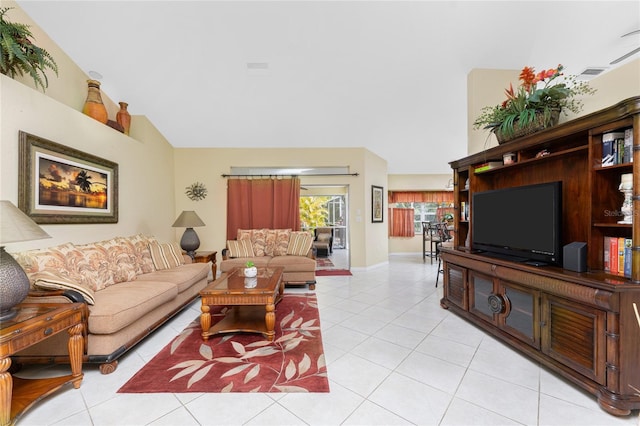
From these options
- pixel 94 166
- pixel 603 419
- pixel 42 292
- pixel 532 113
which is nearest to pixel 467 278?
pixel 603 419

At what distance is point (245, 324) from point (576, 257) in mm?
2849

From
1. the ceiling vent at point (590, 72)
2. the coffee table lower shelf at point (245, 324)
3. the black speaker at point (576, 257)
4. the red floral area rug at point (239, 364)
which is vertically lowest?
the red floral area rug at point (239, 364)

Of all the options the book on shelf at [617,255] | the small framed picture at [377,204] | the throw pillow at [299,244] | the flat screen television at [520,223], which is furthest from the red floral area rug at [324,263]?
the book on shelf at [617,255]

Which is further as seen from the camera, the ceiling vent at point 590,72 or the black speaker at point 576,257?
the ceiling vent at point 590,72

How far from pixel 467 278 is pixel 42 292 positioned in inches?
150

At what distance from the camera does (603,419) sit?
147cm

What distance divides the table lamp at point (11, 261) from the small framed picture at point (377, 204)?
198 inches

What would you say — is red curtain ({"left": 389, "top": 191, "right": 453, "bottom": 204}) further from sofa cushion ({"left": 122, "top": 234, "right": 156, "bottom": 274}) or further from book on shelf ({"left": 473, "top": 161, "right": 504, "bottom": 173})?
sofa cushion ({"left": 122, "top": 234, "right": 156, "bottom": 274})

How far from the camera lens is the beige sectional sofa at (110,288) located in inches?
75.6

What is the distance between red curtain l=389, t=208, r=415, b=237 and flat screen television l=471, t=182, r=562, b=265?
15.8ft

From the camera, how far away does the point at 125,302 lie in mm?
2105

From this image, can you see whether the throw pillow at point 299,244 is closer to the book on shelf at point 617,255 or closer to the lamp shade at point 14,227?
the lamp shade at point 14,227

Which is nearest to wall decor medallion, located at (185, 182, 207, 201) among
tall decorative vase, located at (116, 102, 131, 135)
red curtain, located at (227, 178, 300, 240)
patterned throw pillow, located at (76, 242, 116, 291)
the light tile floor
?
red curtain, located at (227, 178, 300, 240)

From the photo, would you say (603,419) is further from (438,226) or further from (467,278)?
(438,226)
